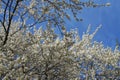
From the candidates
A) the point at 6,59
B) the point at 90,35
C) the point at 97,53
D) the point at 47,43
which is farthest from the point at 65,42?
the point at 97,53

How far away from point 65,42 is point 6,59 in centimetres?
356

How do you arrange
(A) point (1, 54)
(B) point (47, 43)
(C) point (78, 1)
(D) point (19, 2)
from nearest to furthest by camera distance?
(A) point (1, 54)
(C) point (78, 1)
(D) point (19, 2)
(B) point (47, 43)

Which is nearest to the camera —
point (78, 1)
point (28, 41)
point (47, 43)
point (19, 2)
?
point (78, 1)

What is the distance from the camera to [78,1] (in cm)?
1157

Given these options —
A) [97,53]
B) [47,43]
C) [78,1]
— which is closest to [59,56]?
[47,43]

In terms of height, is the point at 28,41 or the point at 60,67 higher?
the point at 28,41

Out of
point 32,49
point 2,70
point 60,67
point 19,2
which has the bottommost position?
point 2,70

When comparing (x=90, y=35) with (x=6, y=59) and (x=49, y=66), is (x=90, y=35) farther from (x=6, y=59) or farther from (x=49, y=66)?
(x=6, y=59)

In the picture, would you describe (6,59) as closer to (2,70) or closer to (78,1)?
(2,70)

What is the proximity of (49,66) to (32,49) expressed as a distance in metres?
1.06

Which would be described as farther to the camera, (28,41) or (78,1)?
(28,41)

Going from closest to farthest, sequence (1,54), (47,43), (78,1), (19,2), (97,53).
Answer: (1,54)
(78,1)
(19,2)
(47,43)
(97,53)

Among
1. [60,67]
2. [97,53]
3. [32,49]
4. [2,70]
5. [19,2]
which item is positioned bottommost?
[2,70]

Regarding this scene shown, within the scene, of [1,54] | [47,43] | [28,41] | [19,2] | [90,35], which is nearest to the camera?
[1,54]
